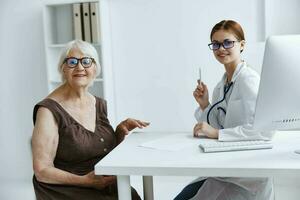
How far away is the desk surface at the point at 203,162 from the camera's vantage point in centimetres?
131

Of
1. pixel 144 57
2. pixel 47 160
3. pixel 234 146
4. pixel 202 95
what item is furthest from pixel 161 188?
pixel 234 146

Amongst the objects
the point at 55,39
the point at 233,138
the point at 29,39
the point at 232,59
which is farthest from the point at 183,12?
the point at 233,138

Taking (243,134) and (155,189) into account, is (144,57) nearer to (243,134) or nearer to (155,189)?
(155,189)

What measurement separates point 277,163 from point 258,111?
207 millimetres

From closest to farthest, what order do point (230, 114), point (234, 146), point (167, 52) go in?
1. point (234, 146)
2. point (230, 114)
3. point (167, 52)

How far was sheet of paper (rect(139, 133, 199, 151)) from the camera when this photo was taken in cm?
162

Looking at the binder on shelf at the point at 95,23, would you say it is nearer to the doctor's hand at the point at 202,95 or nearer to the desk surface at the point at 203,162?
the doctor's hand at the point at 202,95

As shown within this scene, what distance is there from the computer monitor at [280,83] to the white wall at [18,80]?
2.98 m

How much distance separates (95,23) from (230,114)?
2117 millimetres

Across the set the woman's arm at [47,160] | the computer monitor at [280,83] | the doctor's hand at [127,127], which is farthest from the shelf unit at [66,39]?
the computer monitor at [280,83]

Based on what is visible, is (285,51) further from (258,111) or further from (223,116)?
(223,116)

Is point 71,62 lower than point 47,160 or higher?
higher

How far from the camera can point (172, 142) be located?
5.61 ft

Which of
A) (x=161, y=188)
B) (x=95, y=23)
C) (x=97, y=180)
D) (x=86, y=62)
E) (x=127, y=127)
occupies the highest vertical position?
(x=95, y=23)
